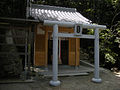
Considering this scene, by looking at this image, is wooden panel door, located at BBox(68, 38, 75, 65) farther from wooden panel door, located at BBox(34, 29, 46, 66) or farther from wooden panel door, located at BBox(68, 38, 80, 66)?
wooden panel door, located at BBox(34, 29, 46, 66)

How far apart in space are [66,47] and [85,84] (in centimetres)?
383

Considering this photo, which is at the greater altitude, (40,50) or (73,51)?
(40,50)

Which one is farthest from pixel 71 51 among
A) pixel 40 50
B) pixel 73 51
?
pixel 40 50

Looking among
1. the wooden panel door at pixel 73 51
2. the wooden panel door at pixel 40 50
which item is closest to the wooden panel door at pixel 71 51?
the wooden panel door at pixel 73 51

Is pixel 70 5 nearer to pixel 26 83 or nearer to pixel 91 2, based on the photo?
pixel 91 2

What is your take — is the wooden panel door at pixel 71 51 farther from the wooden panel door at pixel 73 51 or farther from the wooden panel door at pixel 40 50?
the wooden panel door at pixel 40 50

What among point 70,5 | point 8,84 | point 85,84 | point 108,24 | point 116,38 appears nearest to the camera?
point 8,84

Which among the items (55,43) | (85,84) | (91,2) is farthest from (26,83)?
(91,2)

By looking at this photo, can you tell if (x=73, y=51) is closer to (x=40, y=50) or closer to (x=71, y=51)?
(x=71, y=51)

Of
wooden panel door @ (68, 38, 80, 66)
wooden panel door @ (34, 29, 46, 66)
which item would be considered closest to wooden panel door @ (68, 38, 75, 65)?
wooden panel door @ (68, 38, 80, 66)

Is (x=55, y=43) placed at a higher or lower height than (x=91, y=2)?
lower

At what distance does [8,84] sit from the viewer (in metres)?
5.18

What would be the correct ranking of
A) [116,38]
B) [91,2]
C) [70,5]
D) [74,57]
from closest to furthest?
[74,57]
[116,38]
[91,2]
[70,5]

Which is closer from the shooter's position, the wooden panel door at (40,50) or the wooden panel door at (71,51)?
the wooden panel door at (40,50)
